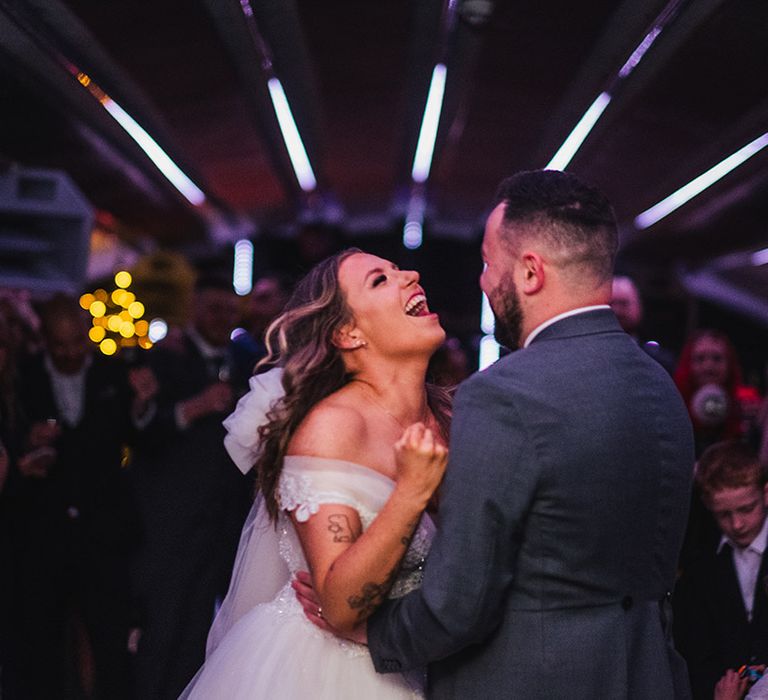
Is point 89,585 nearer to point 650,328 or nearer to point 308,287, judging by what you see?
point 308,287

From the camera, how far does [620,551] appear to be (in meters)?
2.13

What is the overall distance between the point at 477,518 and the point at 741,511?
187 cm

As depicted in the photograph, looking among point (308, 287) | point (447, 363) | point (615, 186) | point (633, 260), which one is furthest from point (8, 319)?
point (633, 260)

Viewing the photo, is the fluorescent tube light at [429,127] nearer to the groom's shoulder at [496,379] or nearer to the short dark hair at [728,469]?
the short dark hair at [728,469]

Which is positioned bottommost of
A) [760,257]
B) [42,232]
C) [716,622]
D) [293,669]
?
[716,622]

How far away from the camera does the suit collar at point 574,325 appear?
7.21ft

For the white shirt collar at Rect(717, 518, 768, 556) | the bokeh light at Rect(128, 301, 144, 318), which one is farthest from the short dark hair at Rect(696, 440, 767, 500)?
the bokeh light at Rect(128, 301, 144, 318)

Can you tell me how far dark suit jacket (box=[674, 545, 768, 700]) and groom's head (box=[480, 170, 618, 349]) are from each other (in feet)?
5.47

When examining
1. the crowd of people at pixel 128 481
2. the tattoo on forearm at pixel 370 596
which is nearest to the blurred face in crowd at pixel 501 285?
the tattoo on forearm at pixel 370 596

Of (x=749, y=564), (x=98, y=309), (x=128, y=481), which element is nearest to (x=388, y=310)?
(x=749, y=564)

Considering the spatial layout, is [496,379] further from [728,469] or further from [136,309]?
[136,309]

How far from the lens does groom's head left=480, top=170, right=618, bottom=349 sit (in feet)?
7.22

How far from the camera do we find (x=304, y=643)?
8.41ft

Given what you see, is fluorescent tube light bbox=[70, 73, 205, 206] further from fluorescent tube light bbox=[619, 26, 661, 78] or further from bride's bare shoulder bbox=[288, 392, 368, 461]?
bride's bare shoulder bbox=[288, 392, 368, 461]
